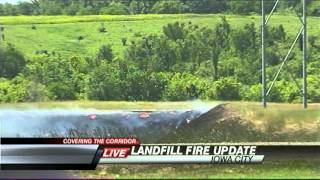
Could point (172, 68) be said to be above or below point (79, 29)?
below

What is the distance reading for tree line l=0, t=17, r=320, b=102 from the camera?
4.93 m

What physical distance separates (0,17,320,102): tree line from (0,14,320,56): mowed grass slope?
0.06 m

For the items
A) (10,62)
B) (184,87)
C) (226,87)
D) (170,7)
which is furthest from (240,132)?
(10,62)

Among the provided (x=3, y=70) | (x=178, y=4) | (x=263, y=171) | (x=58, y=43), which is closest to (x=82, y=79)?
(x=58, y=43)

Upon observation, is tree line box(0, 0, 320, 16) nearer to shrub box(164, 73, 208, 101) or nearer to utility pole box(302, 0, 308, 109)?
utility pole box(302, 0, 308, 109)

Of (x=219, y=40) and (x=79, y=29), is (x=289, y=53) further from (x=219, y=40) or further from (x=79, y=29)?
(x=79, y=29)

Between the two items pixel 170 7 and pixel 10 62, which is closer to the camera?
pixel 10 62

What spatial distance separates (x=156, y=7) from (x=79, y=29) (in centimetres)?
82

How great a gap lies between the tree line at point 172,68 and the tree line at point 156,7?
6.6 inches

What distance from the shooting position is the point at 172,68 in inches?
196

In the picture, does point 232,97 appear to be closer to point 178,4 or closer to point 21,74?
point 178,4

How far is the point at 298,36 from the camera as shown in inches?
199

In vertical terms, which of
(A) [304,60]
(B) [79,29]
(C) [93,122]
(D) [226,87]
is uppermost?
(B) [79,29]

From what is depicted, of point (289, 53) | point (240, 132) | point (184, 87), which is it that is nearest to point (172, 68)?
point (184, 87)
